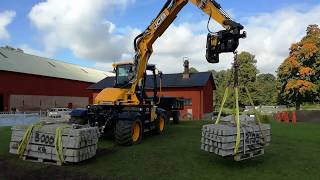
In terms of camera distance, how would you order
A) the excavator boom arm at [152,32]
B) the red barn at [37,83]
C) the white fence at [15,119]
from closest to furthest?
the excavator boom arm at [152,32] → the white fence at [15,119] → the red barn at [37,83]

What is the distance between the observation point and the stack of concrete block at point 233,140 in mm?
10000

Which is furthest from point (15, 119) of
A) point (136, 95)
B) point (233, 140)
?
point (233, 140)

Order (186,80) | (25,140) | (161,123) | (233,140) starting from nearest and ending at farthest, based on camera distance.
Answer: (233,140)
(25,140)
(161,123)
(186,80)

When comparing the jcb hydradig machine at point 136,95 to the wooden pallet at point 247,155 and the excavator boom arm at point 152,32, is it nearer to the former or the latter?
the excavator boom arm at point 152,32

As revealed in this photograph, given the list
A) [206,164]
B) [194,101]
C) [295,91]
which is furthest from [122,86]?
[295,91]

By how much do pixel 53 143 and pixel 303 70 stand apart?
121 feet

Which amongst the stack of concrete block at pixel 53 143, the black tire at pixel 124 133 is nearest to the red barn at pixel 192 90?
the black tire at pixel 124 133

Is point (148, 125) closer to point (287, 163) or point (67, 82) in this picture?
point (287, 163)

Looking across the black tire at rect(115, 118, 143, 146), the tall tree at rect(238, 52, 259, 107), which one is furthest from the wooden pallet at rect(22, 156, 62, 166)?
the tall tree at rect(238, 52, 259, 107)

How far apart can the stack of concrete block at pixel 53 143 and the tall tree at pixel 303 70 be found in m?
35.3

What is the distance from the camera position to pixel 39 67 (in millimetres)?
51906

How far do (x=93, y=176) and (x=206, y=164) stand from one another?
3454mm

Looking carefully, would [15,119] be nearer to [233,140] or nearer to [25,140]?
[25,140]

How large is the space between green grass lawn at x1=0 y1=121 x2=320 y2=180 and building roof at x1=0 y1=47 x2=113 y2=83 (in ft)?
114
